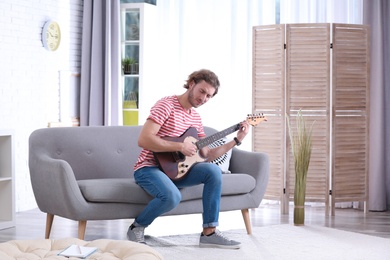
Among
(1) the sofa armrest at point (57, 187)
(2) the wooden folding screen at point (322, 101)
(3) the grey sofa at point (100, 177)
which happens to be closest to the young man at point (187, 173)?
(3) the grey sofa at point (100, 177)

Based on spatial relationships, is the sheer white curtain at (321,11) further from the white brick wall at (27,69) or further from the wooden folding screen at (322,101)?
the white brick wall at (27,69)

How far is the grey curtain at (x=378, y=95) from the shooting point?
6.59 meters

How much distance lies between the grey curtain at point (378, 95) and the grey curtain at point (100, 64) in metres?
2.48

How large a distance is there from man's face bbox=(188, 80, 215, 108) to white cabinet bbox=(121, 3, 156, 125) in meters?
2.78

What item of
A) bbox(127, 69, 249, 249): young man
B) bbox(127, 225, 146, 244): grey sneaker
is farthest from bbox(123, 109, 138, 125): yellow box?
bbox(127, 225, 146, 244): grey sneaker

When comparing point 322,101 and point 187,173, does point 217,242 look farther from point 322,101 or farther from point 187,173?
point 322,101

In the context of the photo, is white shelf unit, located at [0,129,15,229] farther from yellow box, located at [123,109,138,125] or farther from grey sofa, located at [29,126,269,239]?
yellow box, located at [123,109,138,125]

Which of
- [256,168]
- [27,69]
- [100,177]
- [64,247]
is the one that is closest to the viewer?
[64,247]

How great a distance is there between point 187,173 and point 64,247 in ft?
5.24

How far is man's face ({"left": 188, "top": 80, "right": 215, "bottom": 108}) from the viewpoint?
455 centimetres

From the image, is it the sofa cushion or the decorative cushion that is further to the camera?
the decorative cushion

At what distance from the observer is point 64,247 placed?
124 inches

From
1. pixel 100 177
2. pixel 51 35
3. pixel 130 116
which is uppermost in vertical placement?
pixel 51 35

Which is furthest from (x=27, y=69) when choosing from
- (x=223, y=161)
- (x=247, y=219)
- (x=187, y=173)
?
(x=247, y=219)
